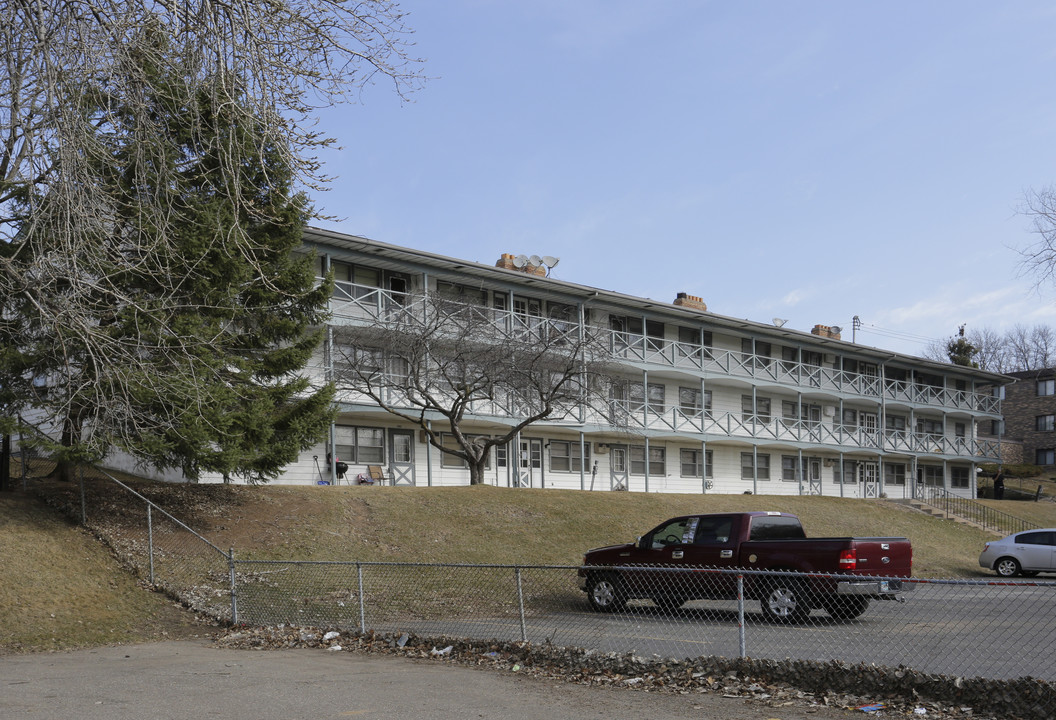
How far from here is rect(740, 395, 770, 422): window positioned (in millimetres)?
→ 39969

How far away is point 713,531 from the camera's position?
15461 millimetres

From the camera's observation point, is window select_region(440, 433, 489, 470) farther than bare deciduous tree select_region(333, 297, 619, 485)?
Yes

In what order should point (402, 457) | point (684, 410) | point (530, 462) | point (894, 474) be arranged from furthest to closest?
point (894, 474)
point (684, 410)
point (530, 462)
point (402, 457)

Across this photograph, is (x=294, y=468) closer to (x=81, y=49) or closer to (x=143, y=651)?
(x=143, y=651)

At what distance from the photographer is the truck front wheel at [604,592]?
47.4ft

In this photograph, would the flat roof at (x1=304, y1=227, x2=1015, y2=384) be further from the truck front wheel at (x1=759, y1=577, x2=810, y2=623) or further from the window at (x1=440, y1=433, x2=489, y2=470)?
the truck front wheel at (x1=759, y1=577, x2=810, y2=623)

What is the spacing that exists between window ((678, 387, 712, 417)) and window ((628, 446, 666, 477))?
1.91 meters

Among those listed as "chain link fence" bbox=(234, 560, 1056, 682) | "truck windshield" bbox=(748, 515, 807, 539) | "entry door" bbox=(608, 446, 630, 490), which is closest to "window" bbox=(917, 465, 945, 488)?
"entry door" bbox=(608, 446, 630, 490)

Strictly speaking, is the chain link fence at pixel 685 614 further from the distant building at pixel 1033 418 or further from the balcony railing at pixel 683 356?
the distant building at pixel 1033 418

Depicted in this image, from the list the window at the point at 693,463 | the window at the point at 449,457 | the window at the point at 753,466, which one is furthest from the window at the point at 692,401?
the window at the point at 449,457

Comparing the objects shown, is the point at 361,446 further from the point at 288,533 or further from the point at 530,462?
the point at 288,533

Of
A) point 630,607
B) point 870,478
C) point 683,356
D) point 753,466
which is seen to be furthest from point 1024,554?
point 870,478

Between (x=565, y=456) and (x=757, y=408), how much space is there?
10989mm

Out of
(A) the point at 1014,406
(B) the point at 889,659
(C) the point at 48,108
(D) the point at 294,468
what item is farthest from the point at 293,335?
(A) the point at 1014,406
